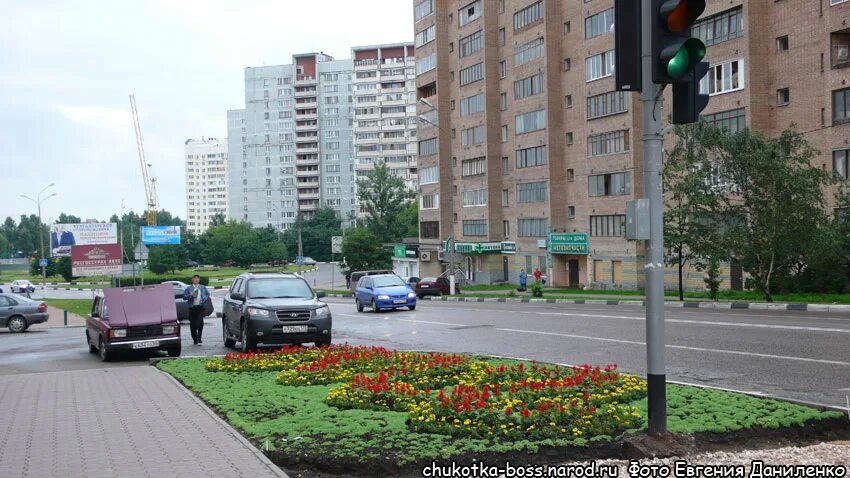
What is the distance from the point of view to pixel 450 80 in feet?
252

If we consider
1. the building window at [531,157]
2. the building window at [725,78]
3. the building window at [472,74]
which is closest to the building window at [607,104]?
the building window at [531,157]

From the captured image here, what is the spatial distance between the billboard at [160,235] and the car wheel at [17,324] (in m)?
61.7

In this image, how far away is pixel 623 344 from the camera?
17031 millimetres

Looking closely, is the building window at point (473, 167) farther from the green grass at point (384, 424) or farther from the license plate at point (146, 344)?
the green grass at point (384, 424)

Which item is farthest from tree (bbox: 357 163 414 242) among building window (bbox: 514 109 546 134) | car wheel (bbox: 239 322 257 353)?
car wheel (bbox: 239 322 257 353)

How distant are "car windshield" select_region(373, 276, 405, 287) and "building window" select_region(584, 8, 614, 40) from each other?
93.5 feet

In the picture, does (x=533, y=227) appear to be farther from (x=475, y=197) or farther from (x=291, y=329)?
(x=291, y=329)

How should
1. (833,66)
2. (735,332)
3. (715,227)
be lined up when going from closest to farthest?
(735,332) → (715,227) → (833,66)

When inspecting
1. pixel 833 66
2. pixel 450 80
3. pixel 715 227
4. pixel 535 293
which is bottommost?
pixel 535 293

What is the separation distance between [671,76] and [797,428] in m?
3.62

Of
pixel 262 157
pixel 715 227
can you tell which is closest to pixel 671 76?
pixel 715 227

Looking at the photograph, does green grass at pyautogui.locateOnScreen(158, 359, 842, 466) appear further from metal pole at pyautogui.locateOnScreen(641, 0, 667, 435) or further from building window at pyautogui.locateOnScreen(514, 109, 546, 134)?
building window at pyautogui.locateOnScreen(514, 109, 546, 134)

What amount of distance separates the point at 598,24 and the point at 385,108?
88.6 meters

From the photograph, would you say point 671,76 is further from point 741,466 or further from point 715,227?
point 715,227
